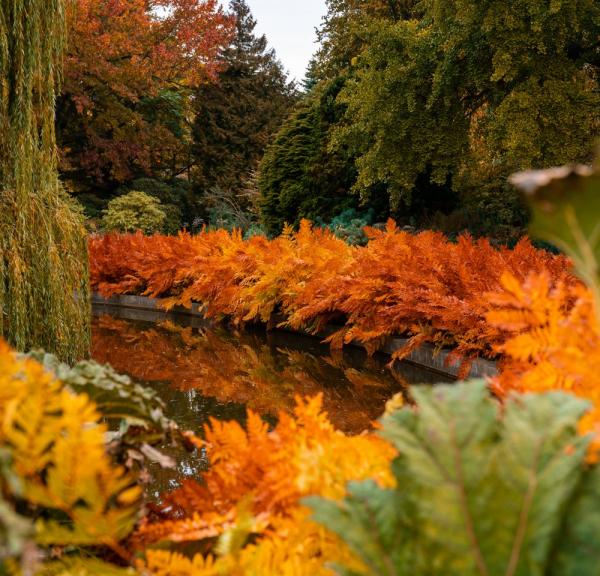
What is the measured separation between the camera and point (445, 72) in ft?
32.8

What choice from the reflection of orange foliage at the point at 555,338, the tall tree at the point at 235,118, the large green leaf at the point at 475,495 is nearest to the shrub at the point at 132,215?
the tall tree at the point at 235,118

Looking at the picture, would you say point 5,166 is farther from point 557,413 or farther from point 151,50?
point 151,50

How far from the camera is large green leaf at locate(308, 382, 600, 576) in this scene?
0.51 m

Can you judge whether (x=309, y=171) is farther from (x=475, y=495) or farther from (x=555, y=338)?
(x=475, y=495)

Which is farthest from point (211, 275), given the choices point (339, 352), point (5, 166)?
point (5, 166)

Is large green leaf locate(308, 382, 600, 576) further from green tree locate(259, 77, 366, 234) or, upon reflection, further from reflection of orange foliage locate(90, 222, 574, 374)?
green tree locate(259, 77, 366, 234)

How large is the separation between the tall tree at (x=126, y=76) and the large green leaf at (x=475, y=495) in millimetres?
22488

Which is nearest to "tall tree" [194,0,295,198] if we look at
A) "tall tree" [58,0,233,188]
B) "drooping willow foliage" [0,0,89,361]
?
"tall tree" [58,0,233,188]

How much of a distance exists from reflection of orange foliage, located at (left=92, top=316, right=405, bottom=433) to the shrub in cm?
1430

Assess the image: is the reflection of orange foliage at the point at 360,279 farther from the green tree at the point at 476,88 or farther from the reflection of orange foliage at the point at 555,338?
the green tree at the point at 476,88

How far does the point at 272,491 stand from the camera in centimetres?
94

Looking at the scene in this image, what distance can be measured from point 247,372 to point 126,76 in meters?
19.4

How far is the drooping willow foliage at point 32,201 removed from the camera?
3.56 metres

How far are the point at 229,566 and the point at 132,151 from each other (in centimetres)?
2479
